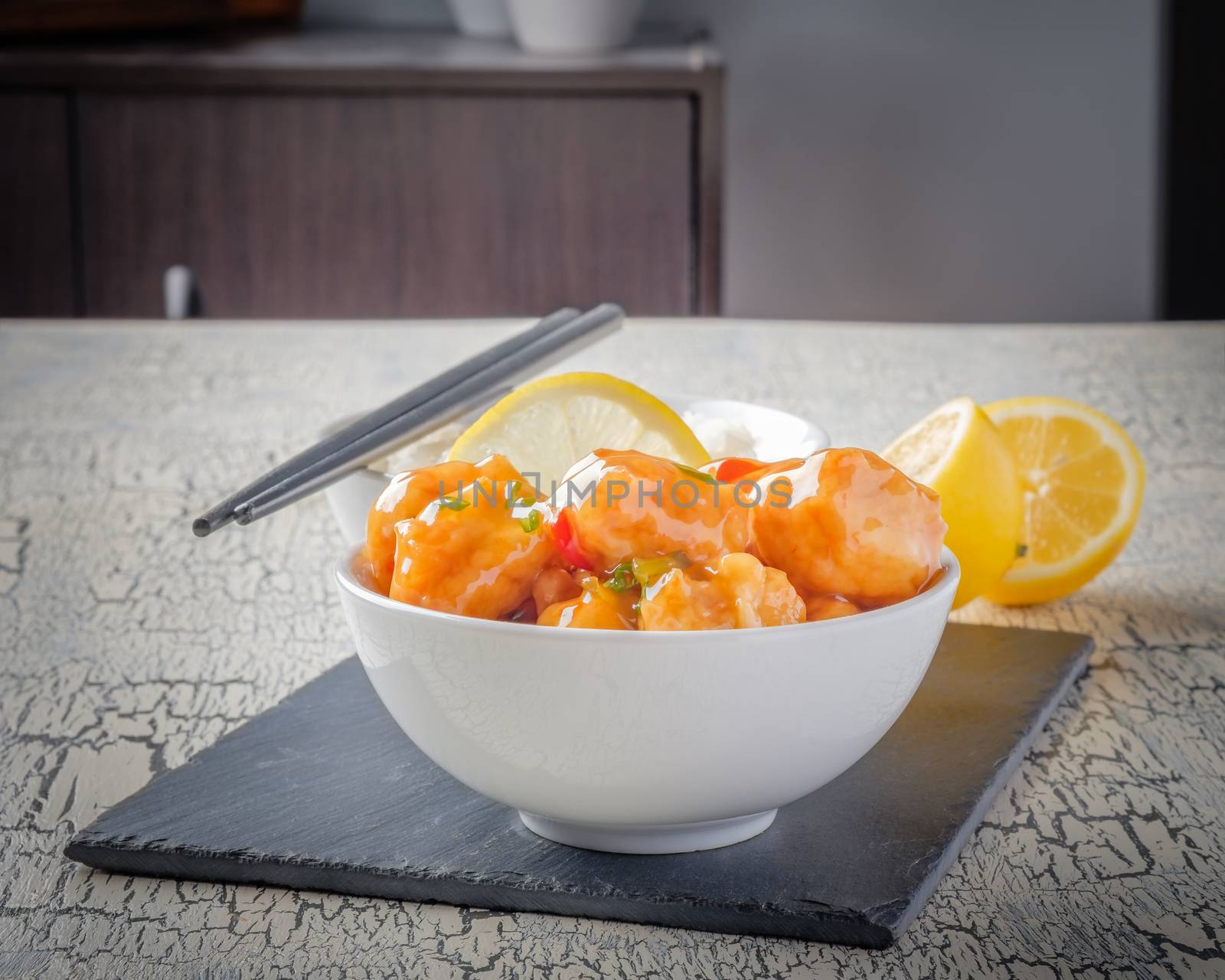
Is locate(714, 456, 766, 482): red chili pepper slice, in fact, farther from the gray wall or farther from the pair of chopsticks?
the gray wall

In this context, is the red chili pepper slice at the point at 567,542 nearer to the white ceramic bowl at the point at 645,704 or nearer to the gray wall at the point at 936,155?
the white ceramic bowl at the point at 645,704

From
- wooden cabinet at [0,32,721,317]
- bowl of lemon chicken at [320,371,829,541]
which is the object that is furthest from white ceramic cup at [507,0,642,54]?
bowl of lemon chicken at [320,371,829,541]

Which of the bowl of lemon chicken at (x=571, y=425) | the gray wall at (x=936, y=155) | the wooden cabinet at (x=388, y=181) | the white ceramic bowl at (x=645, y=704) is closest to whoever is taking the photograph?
the white ceramic bowl at (x=645, y=704)

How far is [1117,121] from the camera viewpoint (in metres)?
3.35

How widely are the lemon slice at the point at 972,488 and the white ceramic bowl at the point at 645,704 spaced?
28 centimetres

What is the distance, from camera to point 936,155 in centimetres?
333

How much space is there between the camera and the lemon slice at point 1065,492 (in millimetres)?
865

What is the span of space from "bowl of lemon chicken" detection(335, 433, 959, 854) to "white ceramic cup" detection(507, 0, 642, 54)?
2492 mm

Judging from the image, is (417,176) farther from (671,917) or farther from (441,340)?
(671,917)

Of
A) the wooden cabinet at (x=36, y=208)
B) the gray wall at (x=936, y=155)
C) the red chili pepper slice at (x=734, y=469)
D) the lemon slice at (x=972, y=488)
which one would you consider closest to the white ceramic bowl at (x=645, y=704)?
the red chili pepper slice at (x=734, y=469)

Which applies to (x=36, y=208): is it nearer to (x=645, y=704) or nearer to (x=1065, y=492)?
(x=1065, y=492)

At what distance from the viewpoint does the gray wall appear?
3.26 m

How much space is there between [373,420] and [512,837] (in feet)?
1.01

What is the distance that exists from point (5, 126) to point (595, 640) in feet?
9.33
